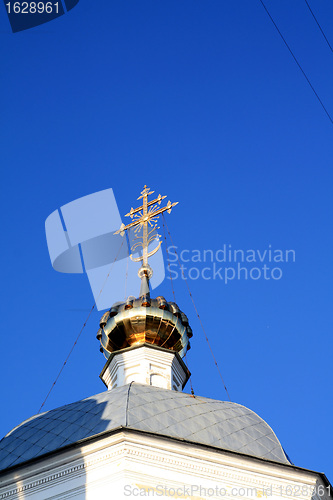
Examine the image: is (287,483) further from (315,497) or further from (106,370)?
(106,370)

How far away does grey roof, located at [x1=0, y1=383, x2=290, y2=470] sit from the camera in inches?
413

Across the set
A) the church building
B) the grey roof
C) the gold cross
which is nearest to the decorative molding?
the church building

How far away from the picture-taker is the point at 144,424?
10.5m

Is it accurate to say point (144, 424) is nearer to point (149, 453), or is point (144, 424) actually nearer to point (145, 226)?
point (149, 453)

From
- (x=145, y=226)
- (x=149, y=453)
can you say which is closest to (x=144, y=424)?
(x=149, y=453)

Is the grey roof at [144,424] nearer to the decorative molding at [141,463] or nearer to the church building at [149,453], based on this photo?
the church building at [149,453]

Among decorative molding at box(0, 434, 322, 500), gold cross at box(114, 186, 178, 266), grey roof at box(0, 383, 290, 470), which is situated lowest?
decorative molding at box(0, 434, 322, 500)

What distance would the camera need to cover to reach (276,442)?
11.2 m

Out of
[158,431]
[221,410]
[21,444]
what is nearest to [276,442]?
[221,410]

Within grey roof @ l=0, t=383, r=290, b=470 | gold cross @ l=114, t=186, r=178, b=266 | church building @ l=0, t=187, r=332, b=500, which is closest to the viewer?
church building @ l=0, t=187, r=332, b=500

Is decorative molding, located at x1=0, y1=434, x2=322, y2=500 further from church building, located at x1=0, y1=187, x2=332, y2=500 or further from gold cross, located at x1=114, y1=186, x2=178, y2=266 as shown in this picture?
gold cross, located at x1=114, y1=186, x2=178, y2=266

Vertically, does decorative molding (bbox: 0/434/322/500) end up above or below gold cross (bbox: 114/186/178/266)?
below

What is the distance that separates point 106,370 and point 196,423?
4259 millimetres

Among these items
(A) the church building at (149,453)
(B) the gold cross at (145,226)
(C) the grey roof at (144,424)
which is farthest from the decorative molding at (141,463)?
(B) the gold cross at (145,226)
